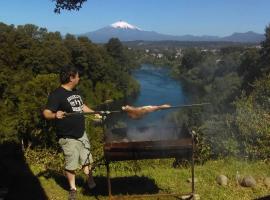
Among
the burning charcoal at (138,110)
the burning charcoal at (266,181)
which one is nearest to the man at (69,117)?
the burning charcoal at (138,110)

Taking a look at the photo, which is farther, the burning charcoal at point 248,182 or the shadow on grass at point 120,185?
the burning charcoal at point 248,182

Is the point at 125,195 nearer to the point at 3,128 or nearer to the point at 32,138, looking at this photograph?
the point at 32,138

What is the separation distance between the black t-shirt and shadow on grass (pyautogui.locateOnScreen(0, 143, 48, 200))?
155 centimetres

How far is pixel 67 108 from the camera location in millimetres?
6051

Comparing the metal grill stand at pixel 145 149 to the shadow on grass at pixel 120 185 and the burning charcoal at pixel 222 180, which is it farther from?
the burning charcoal at pixel 222 180

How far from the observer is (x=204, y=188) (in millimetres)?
7492

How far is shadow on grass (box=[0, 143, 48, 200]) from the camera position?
7.39 meters

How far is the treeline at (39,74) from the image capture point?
40.1 ft

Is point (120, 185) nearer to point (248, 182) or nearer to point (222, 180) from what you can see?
point (222, 180)

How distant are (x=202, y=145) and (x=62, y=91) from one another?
5721 millimetres

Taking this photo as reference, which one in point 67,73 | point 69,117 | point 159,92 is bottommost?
point 159,92

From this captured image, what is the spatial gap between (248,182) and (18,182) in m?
3.90

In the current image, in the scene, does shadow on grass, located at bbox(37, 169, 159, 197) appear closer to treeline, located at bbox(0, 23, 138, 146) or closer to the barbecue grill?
the barbecue grill

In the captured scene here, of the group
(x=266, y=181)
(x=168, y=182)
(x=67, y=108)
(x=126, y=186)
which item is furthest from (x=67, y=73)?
(x=266, y=181)
